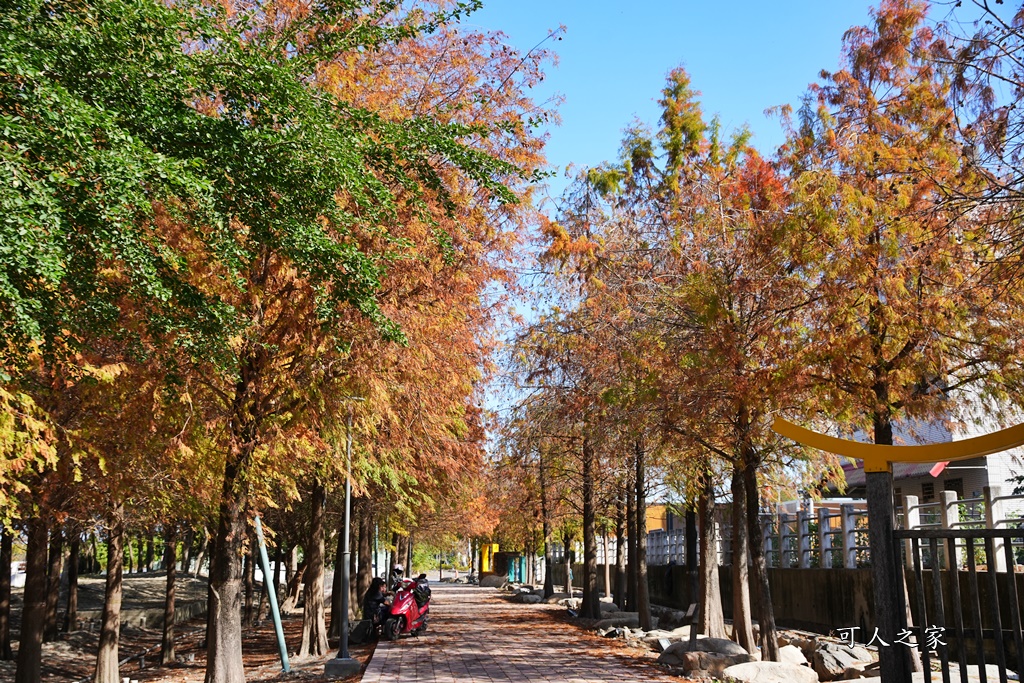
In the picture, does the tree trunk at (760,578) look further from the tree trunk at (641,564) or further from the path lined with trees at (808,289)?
the tree trunk at (641,564)

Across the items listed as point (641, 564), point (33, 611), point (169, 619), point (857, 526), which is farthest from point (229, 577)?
point (857, 526)

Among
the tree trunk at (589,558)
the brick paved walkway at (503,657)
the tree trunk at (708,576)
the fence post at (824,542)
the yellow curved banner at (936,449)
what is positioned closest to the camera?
the yellow curved banner at (936,449)

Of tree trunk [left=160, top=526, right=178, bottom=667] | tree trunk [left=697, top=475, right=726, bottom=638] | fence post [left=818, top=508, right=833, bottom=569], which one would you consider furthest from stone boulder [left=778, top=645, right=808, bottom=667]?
tree trunk [left=160, top=526, right=178, bottom=667]

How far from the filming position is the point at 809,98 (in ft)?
51.0

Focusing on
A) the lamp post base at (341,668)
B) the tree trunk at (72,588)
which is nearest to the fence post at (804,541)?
the lamp post base at (341,668)

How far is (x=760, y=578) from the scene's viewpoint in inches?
573

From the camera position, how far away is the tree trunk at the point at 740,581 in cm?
1603

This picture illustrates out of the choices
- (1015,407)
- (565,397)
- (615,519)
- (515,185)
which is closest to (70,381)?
(515,185)

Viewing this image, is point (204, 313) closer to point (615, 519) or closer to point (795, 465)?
point (795, 465)

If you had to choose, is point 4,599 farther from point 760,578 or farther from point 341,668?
point 760,578

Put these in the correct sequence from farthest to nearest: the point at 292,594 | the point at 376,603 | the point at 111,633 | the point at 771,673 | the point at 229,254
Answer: the point at 292,594 < the point at 376,603 < the point at 111,633 < the point at 771,673 < the point at 229,254

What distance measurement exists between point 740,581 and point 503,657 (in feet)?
16.8

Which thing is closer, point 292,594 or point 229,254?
point 229,254

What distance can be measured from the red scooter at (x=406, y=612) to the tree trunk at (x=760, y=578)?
35.6ft
